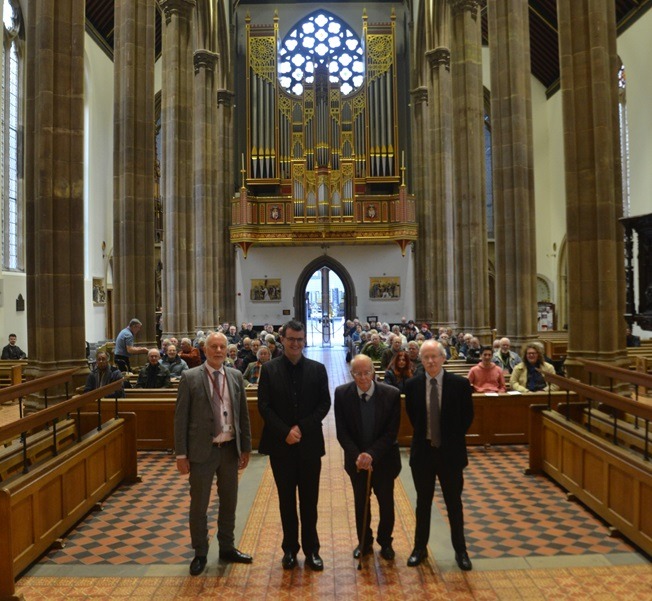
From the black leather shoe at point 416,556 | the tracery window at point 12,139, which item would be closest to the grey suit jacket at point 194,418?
the black leather shoe at point 416,556

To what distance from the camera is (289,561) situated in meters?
4.58

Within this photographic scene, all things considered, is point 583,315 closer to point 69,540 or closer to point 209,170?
point 69,540

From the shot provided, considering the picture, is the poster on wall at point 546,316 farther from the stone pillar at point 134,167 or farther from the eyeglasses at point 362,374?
the eyeglasses at point 362,374

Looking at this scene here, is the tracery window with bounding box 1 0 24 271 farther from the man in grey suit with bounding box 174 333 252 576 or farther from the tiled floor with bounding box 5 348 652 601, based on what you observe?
the man in grey suit with bounding box 174 333 252 576

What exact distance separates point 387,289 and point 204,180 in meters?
9.65

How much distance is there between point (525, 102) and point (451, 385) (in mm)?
9522

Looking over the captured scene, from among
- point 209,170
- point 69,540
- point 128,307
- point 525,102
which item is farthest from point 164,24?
point 69,540

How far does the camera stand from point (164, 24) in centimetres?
1642

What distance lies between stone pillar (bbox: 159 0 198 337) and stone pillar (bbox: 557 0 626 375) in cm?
1023

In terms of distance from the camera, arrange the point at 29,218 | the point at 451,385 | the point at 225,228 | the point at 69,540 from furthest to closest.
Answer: the point at 225,228 < the point at 29,218 < the point at 69,540 < the point at 451,385

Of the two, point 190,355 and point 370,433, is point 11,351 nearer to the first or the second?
point 190,355

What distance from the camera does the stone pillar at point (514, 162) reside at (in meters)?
12.2

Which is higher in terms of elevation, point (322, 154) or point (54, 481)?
point (322, 154)

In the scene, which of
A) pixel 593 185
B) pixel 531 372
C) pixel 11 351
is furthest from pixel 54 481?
pixel 11 351
